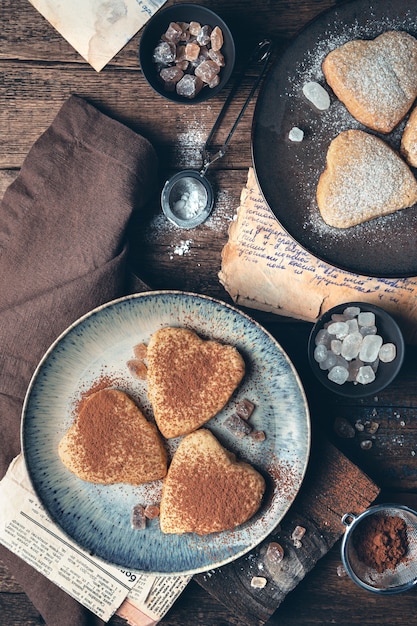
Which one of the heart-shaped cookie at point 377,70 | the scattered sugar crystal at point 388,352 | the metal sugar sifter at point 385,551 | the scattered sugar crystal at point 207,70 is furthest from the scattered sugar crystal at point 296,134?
the metal sugar sifter at point 385,551

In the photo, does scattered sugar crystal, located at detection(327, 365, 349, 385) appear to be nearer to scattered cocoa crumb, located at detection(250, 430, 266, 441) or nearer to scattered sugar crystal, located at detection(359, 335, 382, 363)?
scattered sugar crystal, located at detection(359, 335, 382, 363)

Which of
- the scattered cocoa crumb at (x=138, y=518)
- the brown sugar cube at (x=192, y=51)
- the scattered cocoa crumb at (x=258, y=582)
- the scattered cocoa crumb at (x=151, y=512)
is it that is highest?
the brown sugar cube at (x=192, y=51)

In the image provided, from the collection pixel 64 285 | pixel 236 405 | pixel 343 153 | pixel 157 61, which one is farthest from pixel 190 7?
pixel 236 405

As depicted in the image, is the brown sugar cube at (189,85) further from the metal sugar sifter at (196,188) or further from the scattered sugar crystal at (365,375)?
the scattered sugar crystal at (365,375)

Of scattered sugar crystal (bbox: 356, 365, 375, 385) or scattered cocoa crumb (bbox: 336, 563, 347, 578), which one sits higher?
scattered sugar crystal (bbox: 356, 365, 375, 385)

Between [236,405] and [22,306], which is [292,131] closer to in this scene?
[236,405]

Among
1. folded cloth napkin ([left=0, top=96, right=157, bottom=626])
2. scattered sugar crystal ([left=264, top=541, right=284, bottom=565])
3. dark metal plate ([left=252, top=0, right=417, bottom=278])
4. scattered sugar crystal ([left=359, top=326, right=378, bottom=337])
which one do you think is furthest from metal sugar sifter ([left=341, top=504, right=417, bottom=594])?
folded cloth napkin ([left=0, top=96, right=157, bottom=626])

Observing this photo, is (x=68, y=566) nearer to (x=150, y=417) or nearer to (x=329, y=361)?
(x=150, y=417)
